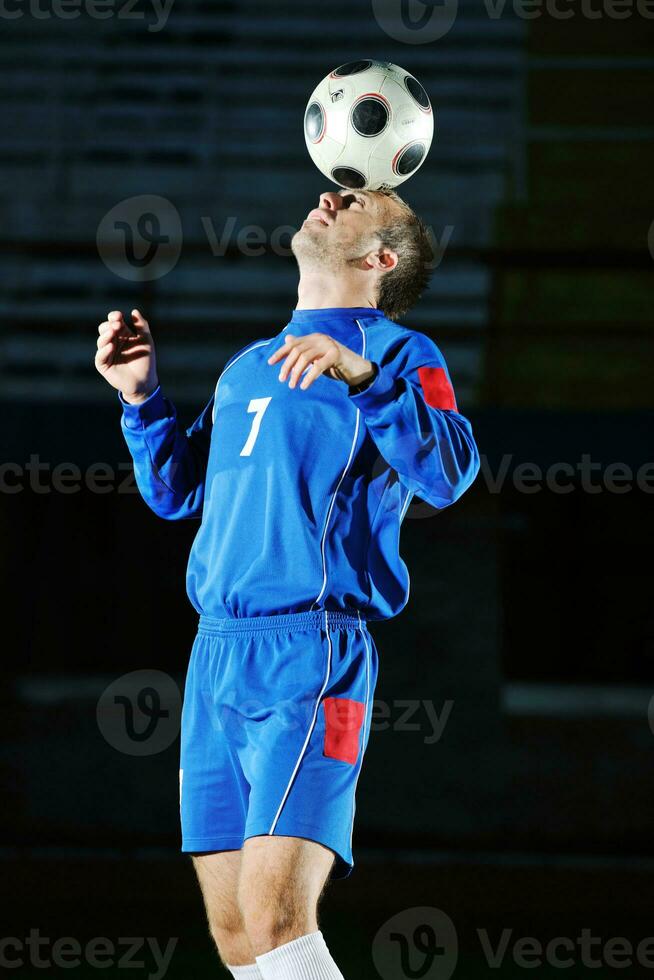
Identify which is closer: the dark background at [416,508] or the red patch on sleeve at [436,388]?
the red patch on sleeve at [436,388]

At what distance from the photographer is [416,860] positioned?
420cm

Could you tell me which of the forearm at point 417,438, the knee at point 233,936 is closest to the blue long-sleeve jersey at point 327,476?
the forearm at point 417,438

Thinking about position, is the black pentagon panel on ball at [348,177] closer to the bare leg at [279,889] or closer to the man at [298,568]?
the man at [298,568]

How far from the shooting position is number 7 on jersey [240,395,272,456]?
6.24ft

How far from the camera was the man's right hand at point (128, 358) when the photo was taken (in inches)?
80.5

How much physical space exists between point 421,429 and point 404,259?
504 millimetres

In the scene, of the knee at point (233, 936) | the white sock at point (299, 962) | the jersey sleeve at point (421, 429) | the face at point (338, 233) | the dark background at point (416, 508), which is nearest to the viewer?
the white sock at point (299, 962)

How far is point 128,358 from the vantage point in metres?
2.08

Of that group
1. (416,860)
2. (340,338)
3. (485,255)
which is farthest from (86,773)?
(340,338)

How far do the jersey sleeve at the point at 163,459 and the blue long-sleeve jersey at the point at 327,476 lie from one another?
0.09 m

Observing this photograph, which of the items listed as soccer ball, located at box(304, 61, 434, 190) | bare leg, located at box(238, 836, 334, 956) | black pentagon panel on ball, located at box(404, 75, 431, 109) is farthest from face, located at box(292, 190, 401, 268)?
bare leg, located at box(238, 836, 334, 956)

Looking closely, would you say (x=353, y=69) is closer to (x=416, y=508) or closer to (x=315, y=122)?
(x=315, y=122)

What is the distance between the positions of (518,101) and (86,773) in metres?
3.78

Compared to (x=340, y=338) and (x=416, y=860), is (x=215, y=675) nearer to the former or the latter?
(x=340, y=338)
